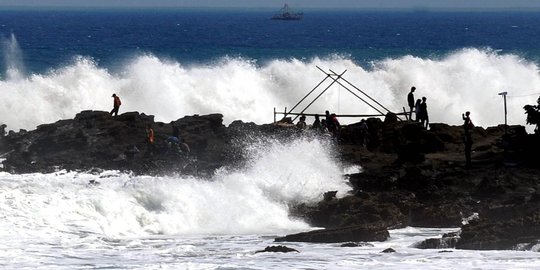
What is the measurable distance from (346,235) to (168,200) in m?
5.34

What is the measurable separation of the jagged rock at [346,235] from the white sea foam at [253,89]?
1796 centimetres

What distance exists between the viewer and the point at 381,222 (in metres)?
25.5

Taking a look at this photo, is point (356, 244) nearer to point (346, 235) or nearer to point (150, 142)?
point (346, 235)

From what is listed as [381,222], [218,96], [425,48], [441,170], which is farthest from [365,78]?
[425,48]

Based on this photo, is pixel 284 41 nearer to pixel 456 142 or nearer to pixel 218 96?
pixel 218 96

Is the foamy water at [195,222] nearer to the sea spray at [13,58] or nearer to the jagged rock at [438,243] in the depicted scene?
the jagged rock at [438,243]

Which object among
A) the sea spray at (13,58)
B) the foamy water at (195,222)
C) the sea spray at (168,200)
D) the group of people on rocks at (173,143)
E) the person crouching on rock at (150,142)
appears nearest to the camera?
the foamy water at (195,222)

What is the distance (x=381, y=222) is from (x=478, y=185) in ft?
10.8

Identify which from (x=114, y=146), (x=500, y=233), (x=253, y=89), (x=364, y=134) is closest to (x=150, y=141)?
(x=114, y=146)

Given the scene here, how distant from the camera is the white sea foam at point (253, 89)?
142 ft

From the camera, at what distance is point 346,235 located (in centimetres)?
2397

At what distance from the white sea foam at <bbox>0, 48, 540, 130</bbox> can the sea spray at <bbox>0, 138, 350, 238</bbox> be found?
12.1m

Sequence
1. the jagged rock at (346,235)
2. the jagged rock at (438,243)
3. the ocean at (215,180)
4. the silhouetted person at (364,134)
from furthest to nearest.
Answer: the silhouetted person at (364,134) → the jagged rock at (346,235) → the jagged rock at (438,243) → the ocean at (215,180)

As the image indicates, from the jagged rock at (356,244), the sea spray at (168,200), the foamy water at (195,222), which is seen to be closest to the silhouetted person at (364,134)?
the foamy water at (195,222)
